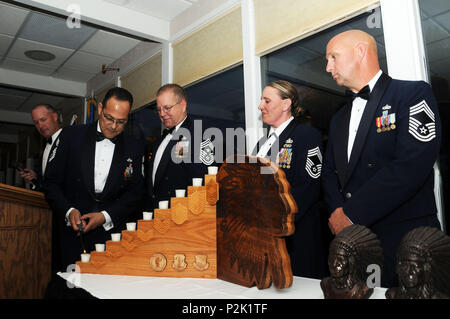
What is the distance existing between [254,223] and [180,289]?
0.30 m

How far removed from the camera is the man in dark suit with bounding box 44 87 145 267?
6.88ft

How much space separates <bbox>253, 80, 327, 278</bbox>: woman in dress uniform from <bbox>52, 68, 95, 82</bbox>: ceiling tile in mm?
4893

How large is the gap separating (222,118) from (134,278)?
8.17 feet

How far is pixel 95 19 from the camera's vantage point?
372 centimetres

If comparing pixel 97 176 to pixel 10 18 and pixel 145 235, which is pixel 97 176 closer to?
pixel 145 235

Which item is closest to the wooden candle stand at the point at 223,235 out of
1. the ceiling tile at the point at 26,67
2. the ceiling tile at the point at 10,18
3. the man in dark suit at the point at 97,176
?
the man in dark suit at the point at 97,176

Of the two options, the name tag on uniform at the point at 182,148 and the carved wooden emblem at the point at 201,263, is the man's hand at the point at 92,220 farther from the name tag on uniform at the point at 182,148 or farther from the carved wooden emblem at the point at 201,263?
the carved wooden emblem at the point at 201,263

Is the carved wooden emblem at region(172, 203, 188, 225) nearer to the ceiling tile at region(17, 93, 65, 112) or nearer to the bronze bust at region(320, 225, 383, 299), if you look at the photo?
the bronze bust at region(320, 225, 383, 299)

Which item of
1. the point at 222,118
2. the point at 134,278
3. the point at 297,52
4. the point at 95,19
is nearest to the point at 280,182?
the point at 134,278

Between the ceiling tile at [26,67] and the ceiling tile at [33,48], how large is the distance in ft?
0.53

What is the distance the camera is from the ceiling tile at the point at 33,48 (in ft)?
15.5

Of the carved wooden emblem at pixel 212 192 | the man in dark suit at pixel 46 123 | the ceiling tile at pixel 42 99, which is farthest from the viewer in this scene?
the ceiling tile at pixel 42 99

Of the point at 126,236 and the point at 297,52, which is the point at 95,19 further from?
the point at 126,236

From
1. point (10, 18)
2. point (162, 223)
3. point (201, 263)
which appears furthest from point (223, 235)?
point (10, 18)
